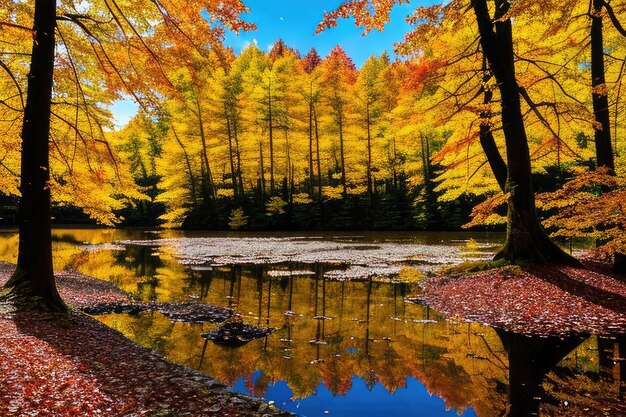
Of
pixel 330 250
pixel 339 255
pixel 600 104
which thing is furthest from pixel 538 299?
pixel 330 250

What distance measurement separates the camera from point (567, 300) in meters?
9.28

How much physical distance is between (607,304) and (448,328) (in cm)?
372

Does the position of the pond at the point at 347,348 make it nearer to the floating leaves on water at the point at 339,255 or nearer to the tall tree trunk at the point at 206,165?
the floating leaves on water at the point at 339,255

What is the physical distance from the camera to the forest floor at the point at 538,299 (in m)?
8.12

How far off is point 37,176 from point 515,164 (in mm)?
11901

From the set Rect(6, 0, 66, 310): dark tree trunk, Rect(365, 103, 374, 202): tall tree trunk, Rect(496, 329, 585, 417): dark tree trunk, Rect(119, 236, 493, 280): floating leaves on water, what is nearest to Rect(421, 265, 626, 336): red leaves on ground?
Rect(496, 329, 585, 417): dark tree trunk

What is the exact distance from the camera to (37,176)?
823 cm

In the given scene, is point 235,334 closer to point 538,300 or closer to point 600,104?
point 538,300

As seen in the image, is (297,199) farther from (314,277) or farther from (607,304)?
(607,304)

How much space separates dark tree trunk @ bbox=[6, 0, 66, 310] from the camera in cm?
820

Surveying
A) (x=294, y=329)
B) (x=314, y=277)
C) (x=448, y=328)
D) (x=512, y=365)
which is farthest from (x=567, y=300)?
(x=314, y=277)

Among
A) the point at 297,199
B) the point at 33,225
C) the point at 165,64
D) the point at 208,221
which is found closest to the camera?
the point at 33,225

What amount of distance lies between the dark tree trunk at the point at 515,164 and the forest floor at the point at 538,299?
725 mm

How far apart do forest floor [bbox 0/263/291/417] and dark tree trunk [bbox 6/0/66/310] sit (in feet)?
2.72
